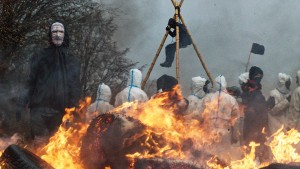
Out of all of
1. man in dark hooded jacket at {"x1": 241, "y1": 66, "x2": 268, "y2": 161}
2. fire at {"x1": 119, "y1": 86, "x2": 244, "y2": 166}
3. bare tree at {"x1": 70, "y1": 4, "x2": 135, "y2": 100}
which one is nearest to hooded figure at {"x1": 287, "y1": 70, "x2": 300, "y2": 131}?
man in dark hooded jacket at {"x1": 241, "y1": 66, "x2": 268, "y2": 161}

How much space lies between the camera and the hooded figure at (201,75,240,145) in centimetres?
922

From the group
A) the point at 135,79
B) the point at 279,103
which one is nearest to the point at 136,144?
the point at 135,79

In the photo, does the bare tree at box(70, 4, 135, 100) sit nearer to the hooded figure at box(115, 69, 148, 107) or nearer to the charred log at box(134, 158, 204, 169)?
the hooded figure at box(115, 69, 148, 107)

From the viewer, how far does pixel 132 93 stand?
8906mm

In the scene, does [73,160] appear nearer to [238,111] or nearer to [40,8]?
[238,111]

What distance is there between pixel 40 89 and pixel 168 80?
3.61 metres

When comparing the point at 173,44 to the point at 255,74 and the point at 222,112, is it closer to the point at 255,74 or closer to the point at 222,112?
the point at 255,74

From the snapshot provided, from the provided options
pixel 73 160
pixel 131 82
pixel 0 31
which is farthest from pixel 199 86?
pixel 0 31

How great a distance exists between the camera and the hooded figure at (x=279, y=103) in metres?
10.7

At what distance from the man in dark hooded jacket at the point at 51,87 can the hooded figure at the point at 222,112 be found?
3.09 metres

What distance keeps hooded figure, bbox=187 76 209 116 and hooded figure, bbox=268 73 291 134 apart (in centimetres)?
151

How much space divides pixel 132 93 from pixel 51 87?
2191 millimetres

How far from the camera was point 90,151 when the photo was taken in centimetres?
535

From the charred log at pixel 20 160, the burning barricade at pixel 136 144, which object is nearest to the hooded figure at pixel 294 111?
the burning barricade at pixel 136 144
